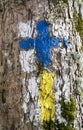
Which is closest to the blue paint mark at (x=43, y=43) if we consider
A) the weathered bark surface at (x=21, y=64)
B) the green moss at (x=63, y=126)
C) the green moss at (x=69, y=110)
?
the weathered bark surface at (x=21, y=64)

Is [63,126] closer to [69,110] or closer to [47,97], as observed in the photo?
[69,110]

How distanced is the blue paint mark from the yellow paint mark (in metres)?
0.10

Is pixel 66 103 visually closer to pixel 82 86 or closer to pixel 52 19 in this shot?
pixel 82 86

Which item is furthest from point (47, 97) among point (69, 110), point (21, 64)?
point (21, 64)

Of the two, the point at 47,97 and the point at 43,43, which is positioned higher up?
→ the point at 43,43

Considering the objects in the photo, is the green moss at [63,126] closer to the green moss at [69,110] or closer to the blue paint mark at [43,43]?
the green moss at [69,110]

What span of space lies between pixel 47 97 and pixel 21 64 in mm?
328

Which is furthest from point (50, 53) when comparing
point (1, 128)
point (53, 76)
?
point (1, 128)

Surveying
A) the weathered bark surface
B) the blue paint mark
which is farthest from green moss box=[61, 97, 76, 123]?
the blue paint mark

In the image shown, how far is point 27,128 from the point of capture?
3307 millimetres

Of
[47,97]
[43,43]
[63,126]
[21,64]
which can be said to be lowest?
[63,126]

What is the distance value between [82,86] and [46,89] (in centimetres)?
30

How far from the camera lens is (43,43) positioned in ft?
11.1

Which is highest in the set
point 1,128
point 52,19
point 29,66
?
point 52,19
